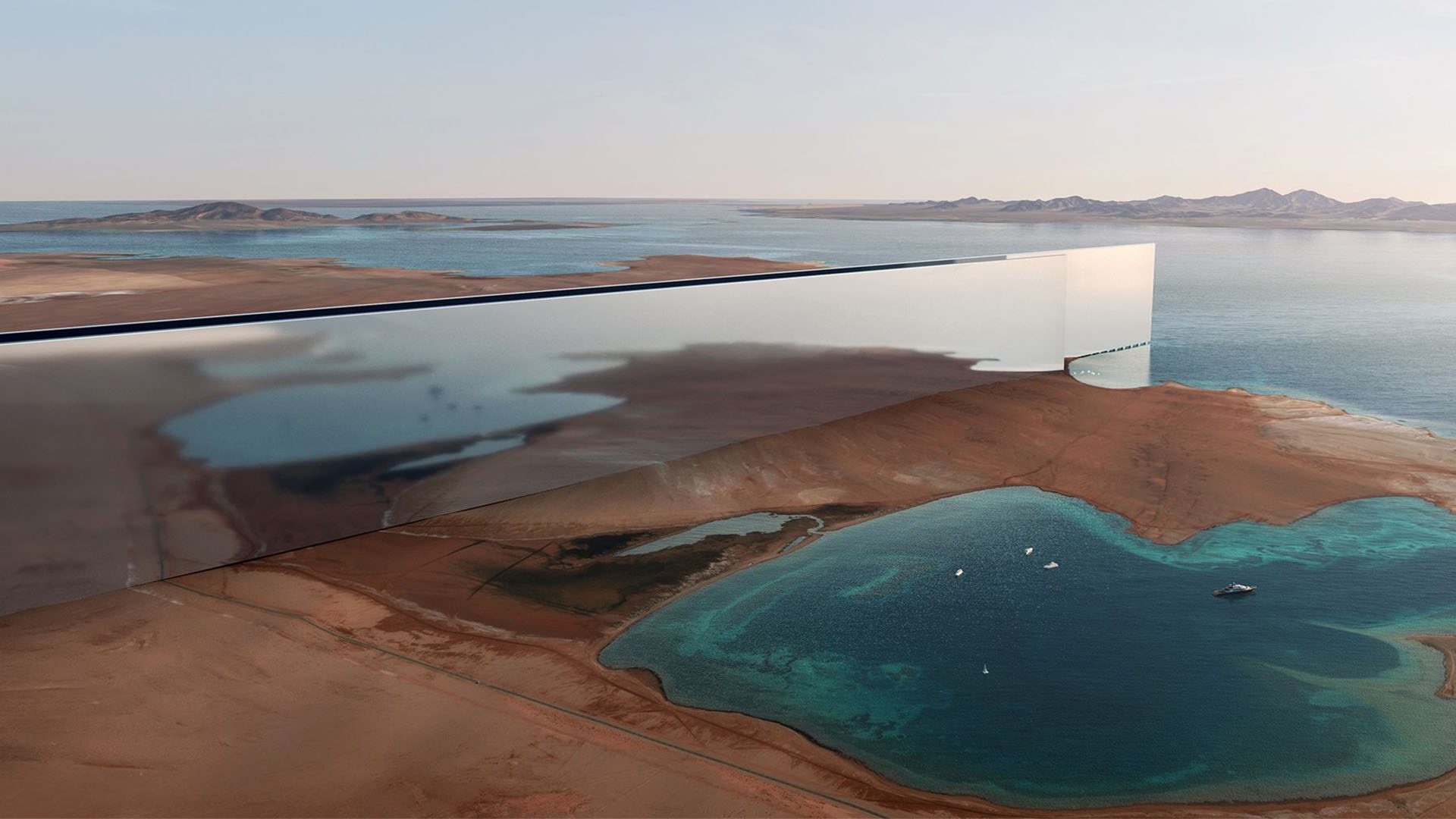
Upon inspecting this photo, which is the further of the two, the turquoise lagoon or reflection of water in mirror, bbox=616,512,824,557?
reflection of water in mirror, bbox=616,512,824,557

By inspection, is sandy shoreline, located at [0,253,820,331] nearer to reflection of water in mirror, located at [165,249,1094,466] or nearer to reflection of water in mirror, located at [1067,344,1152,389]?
reflection of water in mirror, located at [1067,344,1152,389]

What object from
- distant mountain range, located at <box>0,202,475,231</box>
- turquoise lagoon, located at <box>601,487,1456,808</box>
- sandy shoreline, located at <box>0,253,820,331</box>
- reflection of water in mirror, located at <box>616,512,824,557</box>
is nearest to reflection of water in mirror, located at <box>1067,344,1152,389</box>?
turquoise lagoon, located at <box>601,487,1456,808</box>

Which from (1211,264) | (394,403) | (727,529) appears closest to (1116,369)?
(727,529)

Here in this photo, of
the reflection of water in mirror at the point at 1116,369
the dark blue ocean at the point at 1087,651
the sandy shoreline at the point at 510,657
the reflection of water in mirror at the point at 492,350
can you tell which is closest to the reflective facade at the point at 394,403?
the reflection of water in mirror at the point at 492,350

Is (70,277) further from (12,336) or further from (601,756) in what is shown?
(601,756)

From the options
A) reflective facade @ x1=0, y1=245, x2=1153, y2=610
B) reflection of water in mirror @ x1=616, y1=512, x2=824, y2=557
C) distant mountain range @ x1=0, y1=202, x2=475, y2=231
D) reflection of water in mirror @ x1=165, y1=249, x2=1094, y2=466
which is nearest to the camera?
reflective facade @ x1=0, y1=245, x2=1153, y2=610

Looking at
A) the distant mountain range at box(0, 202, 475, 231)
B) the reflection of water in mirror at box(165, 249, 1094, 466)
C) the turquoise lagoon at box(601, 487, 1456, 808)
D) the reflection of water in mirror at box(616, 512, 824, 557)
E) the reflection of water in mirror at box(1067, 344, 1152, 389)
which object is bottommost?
the turquoise lagoon at box(601, 487, 1456, 808)
